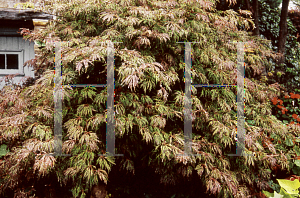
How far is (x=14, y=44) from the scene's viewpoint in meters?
4.95

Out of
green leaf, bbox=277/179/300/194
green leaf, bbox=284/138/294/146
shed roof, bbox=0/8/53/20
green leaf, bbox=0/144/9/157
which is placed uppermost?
shed roof, bbox=0/8/53/20

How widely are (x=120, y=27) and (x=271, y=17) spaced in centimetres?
506

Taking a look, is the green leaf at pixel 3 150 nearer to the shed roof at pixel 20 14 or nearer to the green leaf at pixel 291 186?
the shed roof at pixel 20 14

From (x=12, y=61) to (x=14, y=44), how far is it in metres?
0.34

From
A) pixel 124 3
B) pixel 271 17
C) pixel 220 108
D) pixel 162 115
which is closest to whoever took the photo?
pixel 162 115

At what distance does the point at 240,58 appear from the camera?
3275 mm

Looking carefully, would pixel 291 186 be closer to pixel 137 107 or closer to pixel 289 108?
pixel 137 107

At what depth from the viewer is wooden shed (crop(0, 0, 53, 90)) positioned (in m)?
4.60

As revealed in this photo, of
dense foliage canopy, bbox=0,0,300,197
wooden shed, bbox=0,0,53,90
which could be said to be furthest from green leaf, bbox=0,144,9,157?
wooden shed, bbox=0,0,53,90

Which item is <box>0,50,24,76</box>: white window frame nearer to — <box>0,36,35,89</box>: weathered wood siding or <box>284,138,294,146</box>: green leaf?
<box>0,36,35,89</box>: weathered wood siding

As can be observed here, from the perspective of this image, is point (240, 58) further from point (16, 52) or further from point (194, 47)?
point (16, 52)

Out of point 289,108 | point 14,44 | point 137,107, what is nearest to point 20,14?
point 14,44

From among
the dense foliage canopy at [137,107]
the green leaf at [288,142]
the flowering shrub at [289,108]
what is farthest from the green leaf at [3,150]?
the flowering shrub at [289,108]

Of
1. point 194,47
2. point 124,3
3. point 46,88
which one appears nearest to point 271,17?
point 194,47
